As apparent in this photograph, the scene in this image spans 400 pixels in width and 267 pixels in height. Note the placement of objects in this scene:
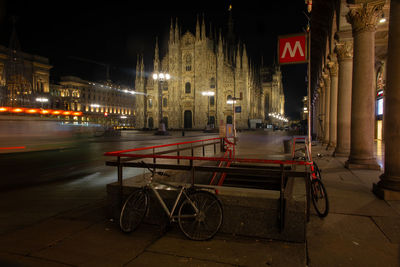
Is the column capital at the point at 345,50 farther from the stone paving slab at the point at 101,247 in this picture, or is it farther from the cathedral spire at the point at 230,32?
the cathedral spire at the point at 230,32

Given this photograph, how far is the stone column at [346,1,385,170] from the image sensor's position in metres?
8.29

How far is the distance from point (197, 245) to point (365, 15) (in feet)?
28.2

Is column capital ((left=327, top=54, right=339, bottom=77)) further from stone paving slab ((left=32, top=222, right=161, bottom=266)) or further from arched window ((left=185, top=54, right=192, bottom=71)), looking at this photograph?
arched window ((left=185, top=54, right=192, bottom=71))

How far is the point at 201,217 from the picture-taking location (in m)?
4.28

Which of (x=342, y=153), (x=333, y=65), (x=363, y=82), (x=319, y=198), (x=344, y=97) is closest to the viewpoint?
(x=319, y=198)

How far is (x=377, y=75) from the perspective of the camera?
73.6 feet

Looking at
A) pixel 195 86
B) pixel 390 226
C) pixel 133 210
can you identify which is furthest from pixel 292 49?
pixel 195 86

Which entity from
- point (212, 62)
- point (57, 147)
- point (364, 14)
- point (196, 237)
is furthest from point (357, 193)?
point (212, 62)

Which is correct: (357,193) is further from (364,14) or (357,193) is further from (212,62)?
(212,62)

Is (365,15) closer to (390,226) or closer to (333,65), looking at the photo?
(390,226)

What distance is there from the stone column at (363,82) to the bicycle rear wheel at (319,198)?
484 cm

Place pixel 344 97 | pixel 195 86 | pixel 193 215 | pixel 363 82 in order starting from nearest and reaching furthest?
1. pixel 193 215
2. pixel 363 82
3. pixel 344 97
4. pixel 195 86

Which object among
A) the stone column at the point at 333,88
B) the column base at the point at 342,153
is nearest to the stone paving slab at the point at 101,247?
the column base at the point at 342,153

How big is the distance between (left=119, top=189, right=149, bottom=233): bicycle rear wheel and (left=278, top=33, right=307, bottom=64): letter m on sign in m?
7.14
